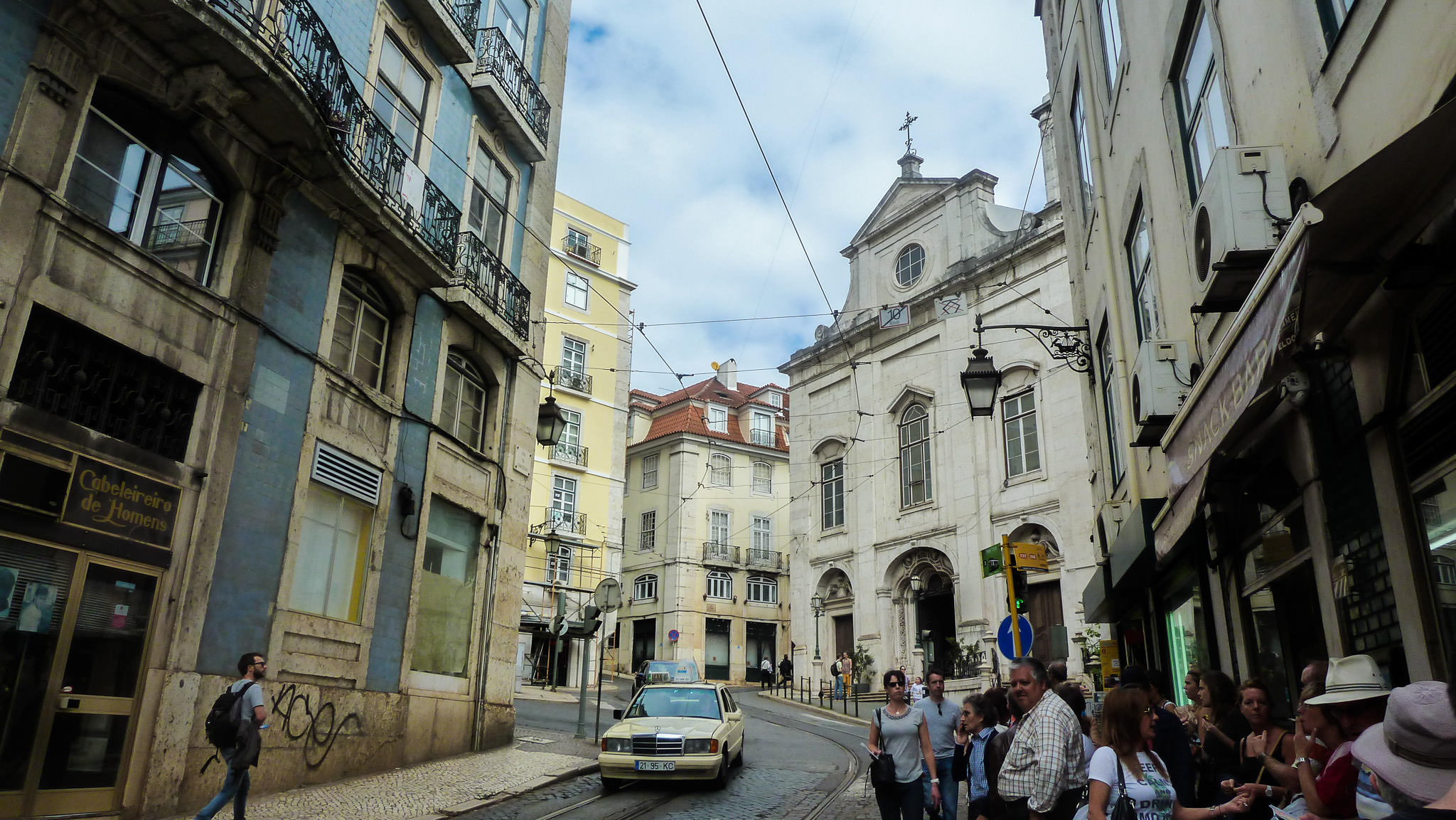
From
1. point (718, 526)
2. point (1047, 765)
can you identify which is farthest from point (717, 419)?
point (1047, 765)

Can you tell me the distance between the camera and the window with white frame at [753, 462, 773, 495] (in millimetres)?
48500

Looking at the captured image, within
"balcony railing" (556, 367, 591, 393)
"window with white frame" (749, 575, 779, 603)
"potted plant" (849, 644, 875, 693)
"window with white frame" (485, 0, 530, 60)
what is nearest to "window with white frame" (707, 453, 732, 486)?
"window with white frame" (749, 575, 779, 603)

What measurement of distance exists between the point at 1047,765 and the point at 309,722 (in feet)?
29.6

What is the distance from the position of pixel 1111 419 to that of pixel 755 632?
34511mm

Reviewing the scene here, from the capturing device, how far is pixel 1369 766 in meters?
2.63

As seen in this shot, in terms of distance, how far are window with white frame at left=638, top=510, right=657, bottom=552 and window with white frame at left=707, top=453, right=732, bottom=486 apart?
127 inches

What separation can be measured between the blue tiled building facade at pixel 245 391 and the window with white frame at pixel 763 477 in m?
32.5

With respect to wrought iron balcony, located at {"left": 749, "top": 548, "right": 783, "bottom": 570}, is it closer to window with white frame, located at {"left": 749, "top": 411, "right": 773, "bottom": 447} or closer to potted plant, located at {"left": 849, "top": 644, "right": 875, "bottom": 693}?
window with white frame, located at {"left": 749, "top": 411, "right": 773, "bottom": 447}

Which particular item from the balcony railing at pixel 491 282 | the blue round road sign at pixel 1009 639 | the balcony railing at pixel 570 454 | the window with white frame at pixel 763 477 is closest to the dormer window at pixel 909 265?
the balcony railing at pixel 570 454

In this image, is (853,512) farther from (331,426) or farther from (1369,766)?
(1369,766)

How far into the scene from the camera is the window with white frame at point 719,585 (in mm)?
45250

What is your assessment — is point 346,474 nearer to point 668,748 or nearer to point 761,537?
point 668,748

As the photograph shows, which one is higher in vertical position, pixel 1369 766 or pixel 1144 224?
pixel 1144 224

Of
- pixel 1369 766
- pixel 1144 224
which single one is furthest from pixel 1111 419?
pixel 1369 766
